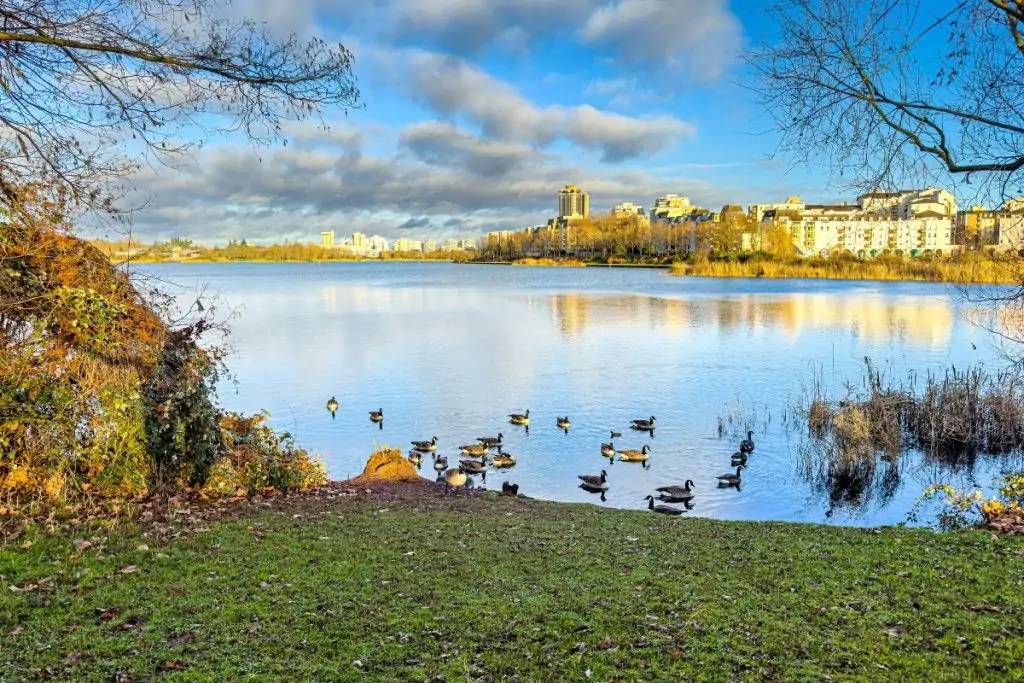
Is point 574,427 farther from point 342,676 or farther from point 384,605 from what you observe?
point 342,676

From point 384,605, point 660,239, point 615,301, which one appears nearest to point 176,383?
point 384,605

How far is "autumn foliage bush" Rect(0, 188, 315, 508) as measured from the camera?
26.4 feet

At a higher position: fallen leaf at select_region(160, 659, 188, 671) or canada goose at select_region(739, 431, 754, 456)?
fallen leaf at select_region(160, 659, 188, 671)

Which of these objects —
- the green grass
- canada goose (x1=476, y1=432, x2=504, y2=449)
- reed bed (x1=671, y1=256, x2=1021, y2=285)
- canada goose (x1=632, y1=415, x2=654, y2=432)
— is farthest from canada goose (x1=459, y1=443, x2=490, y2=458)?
reed bed (x1=671, y1=256, x2=1021, y2=285)

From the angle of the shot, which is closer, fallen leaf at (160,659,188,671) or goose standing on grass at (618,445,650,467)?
fallen leaf at (160,659,188,671)

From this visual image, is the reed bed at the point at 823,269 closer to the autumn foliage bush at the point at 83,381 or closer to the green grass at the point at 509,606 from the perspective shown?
the green grass at the point at 509,606

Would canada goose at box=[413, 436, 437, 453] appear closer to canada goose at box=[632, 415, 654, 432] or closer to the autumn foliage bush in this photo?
canada goose at box=[632, 415, 654, 432]

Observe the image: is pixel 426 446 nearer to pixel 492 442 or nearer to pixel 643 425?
pixel 492 442

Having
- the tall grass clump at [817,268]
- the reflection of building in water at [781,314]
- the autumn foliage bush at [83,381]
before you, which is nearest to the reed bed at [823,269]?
the tall grass clump at [817,268]

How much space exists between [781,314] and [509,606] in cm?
3849

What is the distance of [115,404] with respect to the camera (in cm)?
838

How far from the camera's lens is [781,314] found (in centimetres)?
4078

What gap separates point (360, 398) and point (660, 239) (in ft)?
381

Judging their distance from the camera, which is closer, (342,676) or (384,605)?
(342,676)
